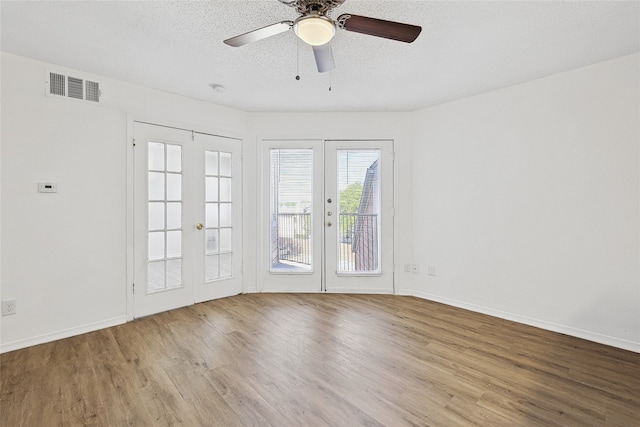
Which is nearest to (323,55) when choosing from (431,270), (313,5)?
(313,5)

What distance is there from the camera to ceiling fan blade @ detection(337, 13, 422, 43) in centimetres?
162

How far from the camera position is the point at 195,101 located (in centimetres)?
368

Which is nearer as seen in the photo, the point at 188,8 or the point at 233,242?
the point at 188,8

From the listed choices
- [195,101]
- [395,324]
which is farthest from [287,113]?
[395,324]

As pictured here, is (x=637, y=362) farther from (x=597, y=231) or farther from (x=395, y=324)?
(x=395, y=324)

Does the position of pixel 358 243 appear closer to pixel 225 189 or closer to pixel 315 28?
pixel 225 189

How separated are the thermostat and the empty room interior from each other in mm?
12

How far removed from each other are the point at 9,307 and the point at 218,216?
81.7 inches

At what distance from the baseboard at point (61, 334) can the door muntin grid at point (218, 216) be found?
1.05 metres

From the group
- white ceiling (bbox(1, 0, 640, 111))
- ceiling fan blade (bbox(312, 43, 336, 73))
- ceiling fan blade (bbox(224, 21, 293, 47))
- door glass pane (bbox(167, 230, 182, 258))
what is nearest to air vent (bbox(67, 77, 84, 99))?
white ceiling (bbox(1, 0, 640, 111))

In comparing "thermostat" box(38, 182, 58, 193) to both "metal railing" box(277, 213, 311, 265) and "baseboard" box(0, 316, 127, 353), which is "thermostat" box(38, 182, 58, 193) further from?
"metal railing" box(277, 213, 311, 265)

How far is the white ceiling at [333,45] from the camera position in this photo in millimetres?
1964

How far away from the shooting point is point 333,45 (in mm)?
2379

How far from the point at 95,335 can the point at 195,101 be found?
2793mm
